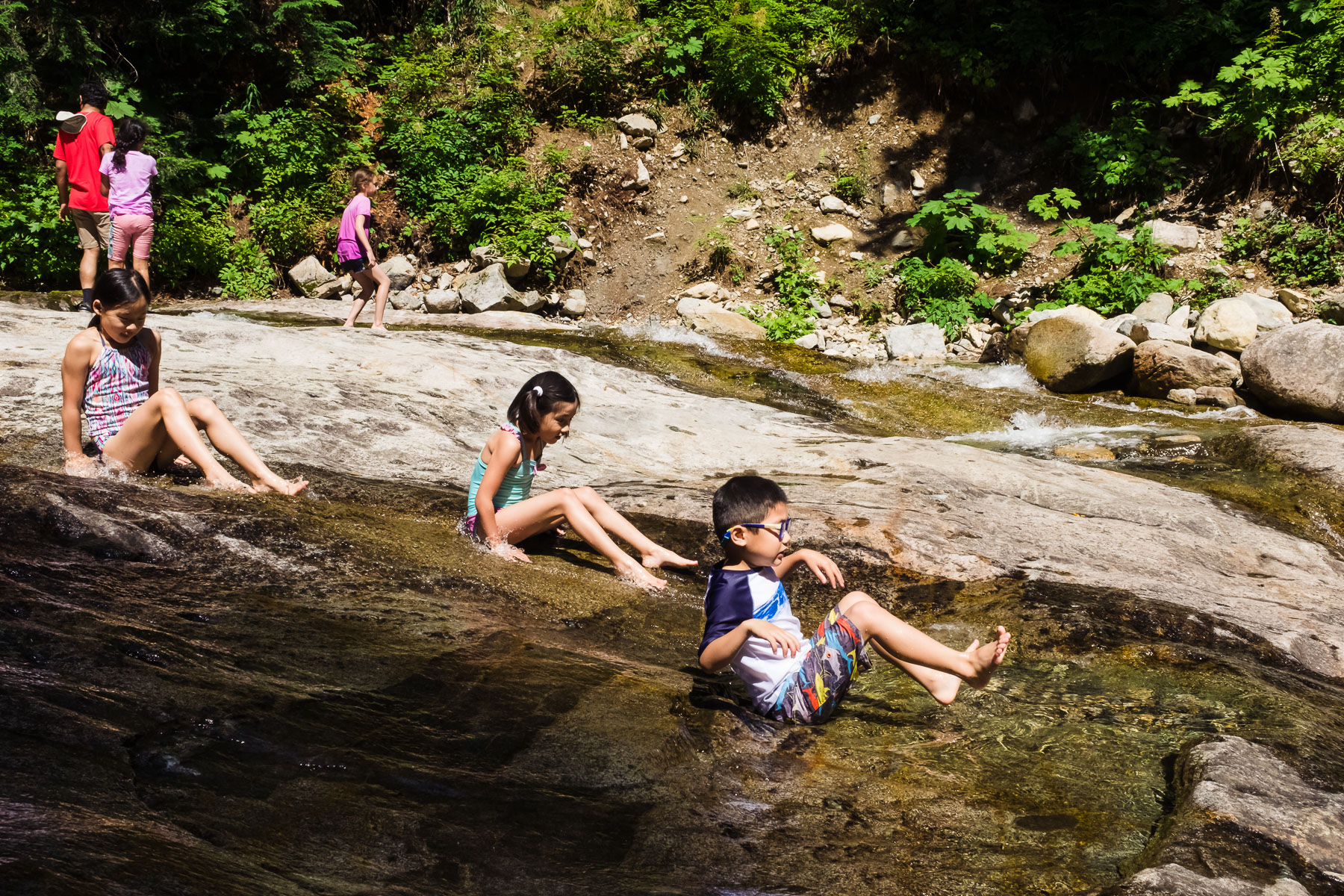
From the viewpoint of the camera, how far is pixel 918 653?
123 inches

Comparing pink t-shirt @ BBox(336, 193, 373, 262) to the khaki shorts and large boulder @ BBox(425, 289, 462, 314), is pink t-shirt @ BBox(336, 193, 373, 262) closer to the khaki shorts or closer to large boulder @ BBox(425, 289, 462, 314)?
the khaki shorts

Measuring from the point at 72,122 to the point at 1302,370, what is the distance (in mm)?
12031

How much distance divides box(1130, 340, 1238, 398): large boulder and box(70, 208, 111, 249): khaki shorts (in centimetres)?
1084

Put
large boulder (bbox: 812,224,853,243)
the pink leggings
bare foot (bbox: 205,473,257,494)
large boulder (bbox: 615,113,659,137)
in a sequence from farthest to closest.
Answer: large boulder (bbox: 615,113,659,137), large boulder (bbox: 812,224,853,243), the pink leggings, bare foot (bbox: 205,473,257,494)

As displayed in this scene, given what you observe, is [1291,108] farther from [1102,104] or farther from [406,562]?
[406,562]

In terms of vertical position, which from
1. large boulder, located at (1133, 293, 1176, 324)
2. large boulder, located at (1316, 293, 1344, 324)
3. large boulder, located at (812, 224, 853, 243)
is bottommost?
large boulder, located at (1133, 293, 1176, 324)

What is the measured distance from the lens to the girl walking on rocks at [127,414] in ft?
14.3

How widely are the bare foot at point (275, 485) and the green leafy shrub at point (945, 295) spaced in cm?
1022

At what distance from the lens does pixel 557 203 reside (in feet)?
49.5

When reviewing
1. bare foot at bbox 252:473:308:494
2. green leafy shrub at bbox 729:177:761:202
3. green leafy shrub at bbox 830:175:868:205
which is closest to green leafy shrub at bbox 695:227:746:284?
green leafy shrub at bbox 729:177:761:202

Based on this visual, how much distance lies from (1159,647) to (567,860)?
3073 millimetres

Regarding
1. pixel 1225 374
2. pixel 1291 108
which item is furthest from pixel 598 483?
pixel 1291 108

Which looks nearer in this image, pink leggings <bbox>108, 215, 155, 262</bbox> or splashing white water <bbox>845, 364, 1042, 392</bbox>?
pink leggings <bbox>108, 215, 155, 262</bbox>

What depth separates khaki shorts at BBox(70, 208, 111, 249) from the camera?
27.6ft
